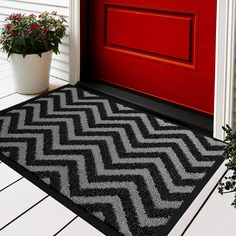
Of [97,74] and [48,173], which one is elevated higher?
[97,74]

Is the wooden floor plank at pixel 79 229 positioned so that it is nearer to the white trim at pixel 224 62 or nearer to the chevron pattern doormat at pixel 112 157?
the chevron pattern doormat at pixel 112 157

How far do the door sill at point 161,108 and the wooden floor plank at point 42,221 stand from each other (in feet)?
3.48

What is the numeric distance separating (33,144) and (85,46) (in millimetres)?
1095

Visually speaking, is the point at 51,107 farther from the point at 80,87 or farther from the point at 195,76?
the point at 195,76

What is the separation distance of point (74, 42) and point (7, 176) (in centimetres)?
138


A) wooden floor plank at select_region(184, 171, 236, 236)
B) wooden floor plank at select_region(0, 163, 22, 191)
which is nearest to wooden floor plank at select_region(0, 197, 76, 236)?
wooden floor plank at select_region(0, 163, 22, 191)

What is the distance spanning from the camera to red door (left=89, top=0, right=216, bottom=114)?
8.25ft

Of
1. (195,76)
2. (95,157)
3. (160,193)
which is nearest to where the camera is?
(160,193)

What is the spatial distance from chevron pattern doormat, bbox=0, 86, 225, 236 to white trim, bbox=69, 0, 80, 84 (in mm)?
289

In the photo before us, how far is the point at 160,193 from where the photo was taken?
6.27 feet

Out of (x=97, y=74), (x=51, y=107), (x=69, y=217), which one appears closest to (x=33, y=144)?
(x=51, y=107)

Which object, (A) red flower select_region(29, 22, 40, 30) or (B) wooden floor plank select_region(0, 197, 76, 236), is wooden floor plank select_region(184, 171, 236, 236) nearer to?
(B) wooden floor plank select_region(0, 197, 76, 236)

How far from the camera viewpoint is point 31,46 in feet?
9.56

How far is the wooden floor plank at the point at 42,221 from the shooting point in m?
1.65
